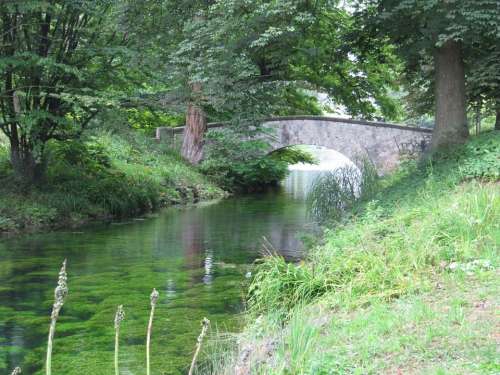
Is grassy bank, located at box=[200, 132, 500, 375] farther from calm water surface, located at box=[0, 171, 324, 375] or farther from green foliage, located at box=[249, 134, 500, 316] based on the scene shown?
calm water surface, located at box=[0, 171, 324, 375]

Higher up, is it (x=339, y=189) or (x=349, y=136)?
(x=349, y=136)

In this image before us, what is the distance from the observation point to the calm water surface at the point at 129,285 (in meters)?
6.05

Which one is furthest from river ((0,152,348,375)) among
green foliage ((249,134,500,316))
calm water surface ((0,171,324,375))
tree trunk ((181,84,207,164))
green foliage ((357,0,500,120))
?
tree trunk ((181,84,207,164))

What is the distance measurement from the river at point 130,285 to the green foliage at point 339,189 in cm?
80

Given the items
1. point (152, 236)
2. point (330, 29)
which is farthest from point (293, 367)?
point (330, 29)

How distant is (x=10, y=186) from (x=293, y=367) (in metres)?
11.7

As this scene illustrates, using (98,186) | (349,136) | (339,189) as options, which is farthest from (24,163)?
(349,136)

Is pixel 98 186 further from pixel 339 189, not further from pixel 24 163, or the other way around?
pixel 339 189

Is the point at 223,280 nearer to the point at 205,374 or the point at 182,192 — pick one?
the point at 205,374

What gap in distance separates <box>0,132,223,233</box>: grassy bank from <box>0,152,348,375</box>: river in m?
0.74

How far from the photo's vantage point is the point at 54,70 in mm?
13484

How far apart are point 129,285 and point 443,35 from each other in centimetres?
623

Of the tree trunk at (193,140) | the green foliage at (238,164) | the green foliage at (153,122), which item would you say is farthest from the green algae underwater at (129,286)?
the green foliage at (153,122)

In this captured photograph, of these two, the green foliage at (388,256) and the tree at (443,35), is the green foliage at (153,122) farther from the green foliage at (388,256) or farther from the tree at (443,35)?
the green foliage at (388,256)
